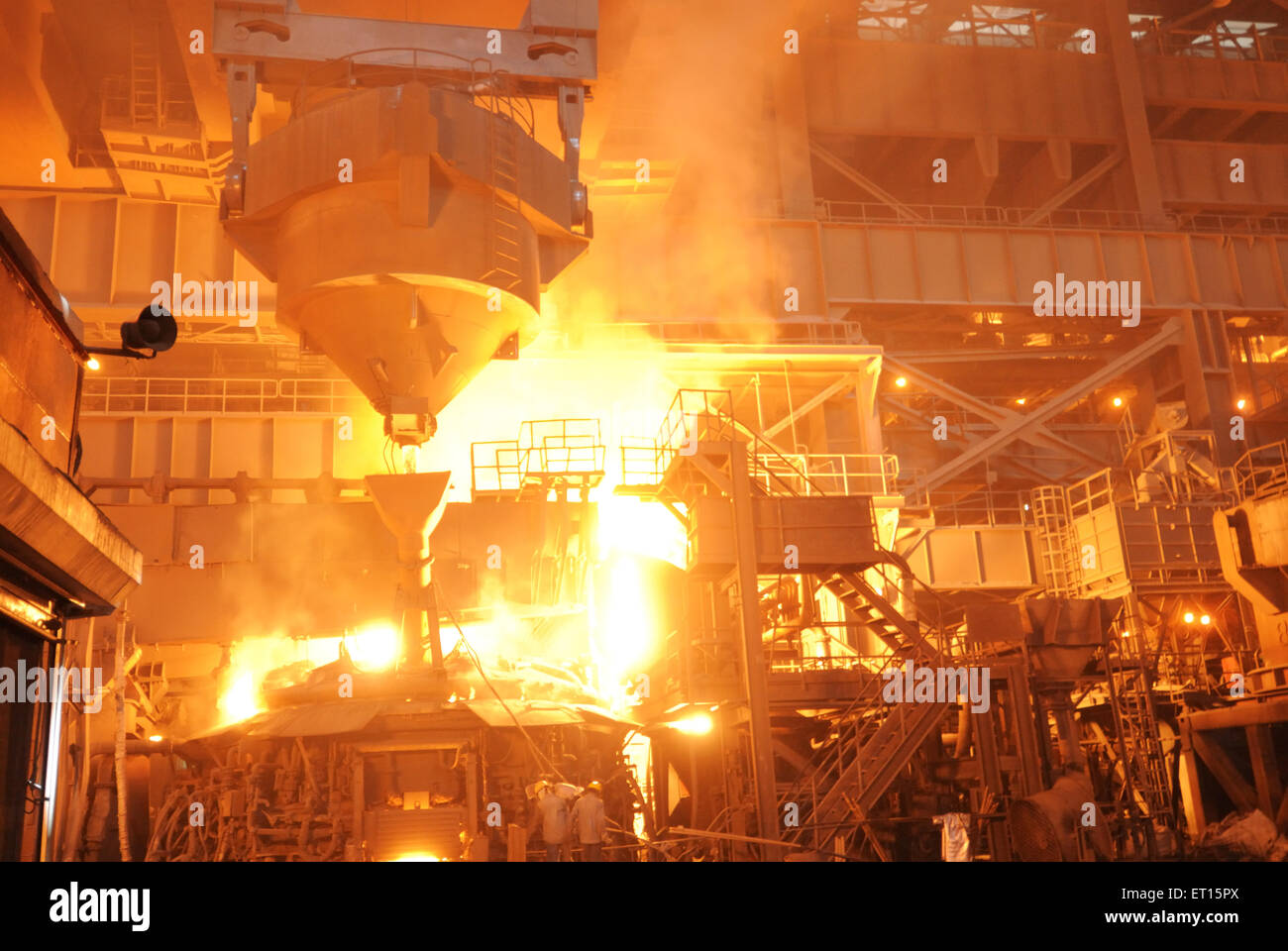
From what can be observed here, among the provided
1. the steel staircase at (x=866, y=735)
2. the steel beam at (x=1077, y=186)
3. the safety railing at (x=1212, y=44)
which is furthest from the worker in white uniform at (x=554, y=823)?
the safety railing at (x=1212, y=44)

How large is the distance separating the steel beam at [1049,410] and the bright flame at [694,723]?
394 inches

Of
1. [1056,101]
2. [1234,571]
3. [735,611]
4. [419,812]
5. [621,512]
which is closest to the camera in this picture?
[419,812]

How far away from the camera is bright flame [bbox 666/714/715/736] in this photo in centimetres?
1653

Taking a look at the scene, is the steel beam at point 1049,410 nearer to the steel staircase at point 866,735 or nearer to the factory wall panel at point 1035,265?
the factory wall panel at point 1035,265

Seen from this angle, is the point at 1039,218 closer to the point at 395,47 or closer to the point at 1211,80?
the point at 1211,80

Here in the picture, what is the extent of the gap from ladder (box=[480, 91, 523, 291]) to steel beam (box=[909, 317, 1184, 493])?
12.6m

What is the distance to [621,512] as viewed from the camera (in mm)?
22172

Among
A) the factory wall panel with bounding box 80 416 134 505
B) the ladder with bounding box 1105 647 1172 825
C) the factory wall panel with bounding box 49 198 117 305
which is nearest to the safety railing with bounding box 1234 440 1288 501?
the ladder with bounding box 1105 647 1172 825

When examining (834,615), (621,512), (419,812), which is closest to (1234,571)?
(834,615)

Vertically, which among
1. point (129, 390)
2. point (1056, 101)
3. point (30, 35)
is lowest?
point (129, 390)

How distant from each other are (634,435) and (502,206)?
8.07 m

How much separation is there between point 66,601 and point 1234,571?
1768 centimetres

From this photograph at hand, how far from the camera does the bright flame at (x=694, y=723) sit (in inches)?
651

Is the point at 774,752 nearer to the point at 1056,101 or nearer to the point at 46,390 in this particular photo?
the point at 46,390
